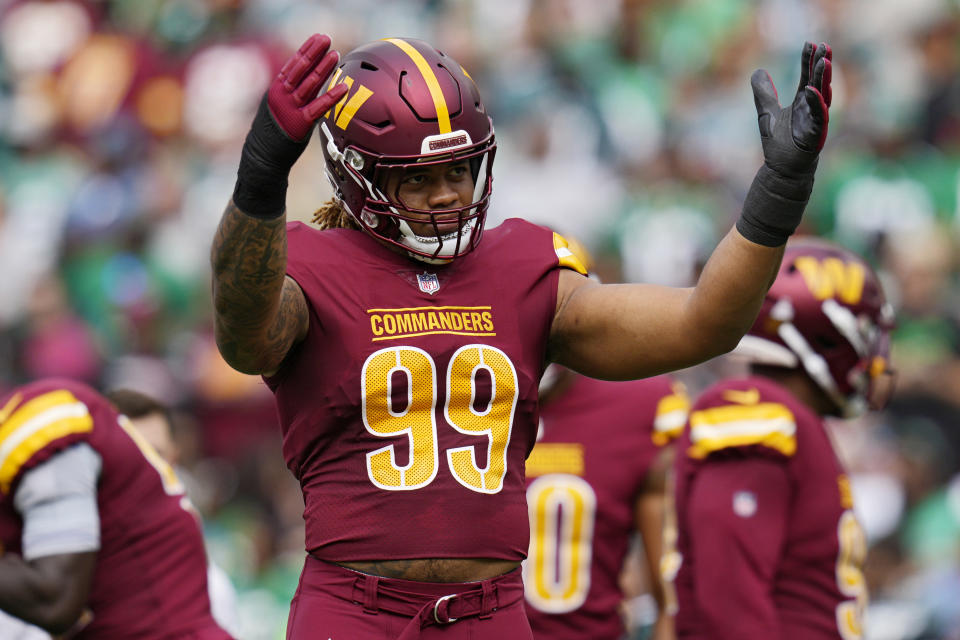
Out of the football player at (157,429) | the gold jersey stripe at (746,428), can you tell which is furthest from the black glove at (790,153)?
the football player at (157,429)

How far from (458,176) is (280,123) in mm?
595

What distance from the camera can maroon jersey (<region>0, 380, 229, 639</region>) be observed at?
4039mm

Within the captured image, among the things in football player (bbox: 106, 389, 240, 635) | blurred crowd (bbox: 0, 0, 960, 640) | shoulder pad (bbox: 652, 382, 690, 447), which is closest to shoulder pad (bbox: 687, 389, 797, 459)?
shoulder pad (bbox: 652, 382, 690, 447)

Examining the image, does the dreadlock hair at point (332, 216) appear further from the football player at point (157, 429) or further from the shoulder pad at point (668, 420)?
the shoulder pad at point (668, 420)

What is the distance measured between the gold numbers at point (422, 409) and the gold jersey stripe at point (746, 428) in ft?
3.76

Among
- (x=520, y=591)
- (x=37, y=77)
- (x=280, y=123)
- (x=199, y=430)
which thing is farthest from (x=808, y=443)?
(x=37, y=77)

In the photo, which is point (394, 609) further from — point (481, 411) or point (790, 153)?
point (790, 153)

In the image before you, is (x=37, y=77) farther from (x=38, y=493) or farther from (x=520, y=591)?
(x=520, y=591)

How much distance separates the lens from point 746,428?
405 cm

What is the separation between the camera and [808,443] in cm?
409

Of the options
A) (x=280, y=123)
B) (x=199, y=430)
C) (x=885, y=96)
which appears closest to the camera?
(x=280, y=123)

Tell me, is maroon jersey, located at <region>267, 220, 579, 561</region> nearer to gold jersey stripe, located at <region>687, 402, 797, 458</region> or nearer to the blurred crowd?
gold jersey stripe, located at <region>687, 402, 797, 458</region>

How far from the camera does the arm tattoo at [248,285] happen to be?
279cm

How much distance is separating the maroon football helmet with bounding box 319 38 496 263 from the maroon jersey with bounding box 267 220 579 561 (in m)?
0.10
